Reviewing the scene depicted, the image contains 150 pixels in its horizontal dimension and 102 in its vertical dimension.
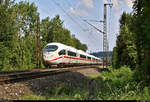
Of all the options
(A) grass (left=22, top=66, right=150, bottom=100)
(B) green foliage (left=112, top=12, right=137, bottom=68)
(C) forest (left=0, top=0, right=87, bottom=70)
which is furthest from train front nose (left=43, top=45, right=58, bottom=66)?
(A) grass (left=22, top=66, right=150, bottom=100)

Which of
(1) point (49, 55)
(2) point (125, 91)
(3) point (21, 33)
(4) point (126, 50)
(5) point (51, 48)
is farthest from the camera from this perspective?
(3) point (21, 33)

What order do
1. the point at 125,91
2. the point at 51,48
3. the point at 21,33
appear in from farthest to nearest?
the point at 21,33 < the point at 51,48 < the point at 125,91

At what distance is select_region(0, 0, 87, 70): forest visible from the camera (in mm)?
22500

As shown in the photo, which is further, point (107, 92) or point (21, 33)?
point (21, 33)

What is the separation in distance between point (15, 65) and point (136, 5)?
74.4ft

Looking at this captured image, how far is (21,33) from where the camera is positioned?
3347 centimetres

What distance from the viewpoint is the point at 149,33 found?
6.62m

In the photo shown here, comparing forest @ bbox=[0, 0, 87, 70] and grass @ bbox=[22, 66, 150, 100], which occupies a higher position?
forest @ bbox=[0, 0, 87, 70]

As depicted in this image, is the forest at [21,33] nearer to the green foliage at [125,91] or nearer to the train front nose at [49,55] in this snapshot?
the train front nose at [49,55]

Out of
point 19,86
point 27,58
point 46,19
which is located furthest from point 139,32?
point 46,19

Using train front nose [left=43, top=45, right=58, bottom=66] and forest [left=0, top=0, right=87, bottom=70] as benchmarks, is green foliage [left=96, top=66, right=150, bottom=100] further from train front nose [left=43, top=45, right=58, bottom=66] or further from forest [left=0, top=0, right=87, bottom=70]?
forest [left=0, top=0, right=87, bottom=70]

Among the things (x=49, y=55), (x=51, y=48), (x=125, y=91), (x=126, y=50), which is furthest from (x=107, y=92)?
(x=126, y=50)

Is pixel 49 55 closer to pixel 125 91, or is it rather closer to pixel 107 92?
pixel 107 92

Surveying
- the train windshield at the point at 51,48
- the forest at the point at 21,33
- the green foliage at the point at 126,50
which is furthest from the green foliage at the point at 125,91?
the forest at the point at 21,33
